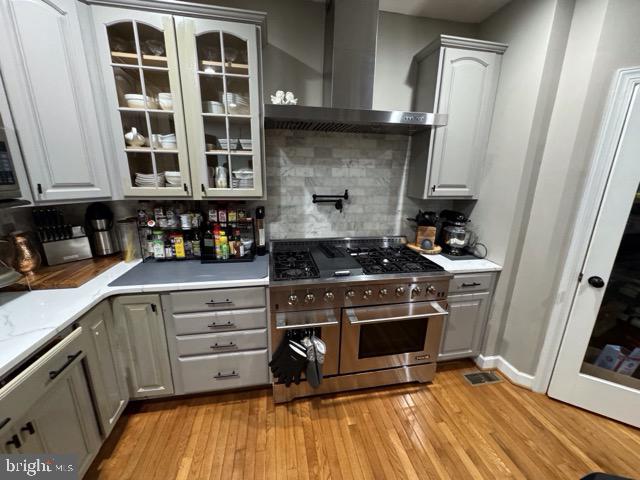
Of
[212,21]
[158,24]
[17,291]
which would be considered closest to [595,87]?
[212,21]

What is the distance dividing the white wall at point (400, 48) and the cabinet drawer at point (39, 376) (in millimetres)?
2467

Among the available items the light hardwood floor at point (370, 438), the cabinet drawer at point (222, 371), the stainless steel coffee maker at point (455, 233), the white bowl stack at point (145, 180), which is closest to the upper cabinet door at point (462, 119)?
the stainless steel coffee maker at point (455, 233)

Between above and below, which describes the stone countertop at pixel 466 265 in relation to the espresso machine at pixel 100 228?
below

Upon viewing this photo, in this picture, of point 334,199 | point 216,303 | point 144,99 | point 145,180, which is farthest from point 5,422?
point 334,199

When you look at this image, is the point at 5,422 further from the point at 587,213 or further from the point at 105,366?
the point at 587,213

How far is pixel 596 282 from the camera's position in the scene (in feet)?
5.37

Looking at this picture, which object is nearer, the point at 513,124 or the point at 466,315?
the point at 513,124

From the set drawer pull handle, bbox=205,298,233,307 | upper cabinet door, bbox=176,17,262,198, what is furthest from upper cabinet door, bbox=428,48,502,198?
drawer pull handle, bbox=205,298,233,307

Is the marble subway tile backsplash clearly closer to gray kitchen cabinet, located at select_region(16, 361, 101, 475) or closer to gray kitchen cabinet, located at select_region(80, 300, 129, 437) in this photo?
gray kitchen cabinet, located at select_region(80, 300, 129, 437)

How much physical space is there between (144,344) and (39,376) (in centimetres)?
61

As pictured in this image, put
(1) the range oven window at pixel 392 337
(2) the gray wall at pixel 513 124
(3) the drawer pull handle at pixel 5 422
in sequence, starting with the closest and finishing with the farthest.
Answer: (3) the drawer pull handle at pixel 5 422 < (2) the gray wall at pixel 513 124 < (1) the range oven window at pixel 392 337

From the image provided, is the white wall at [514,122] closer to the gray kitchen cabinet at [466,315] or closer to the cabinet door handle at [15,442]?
the gray kitchen cabinet at [466,315]

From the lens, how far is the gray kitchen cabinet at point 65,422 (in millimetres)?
971

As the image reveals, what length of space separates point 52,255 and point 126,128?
976mm
